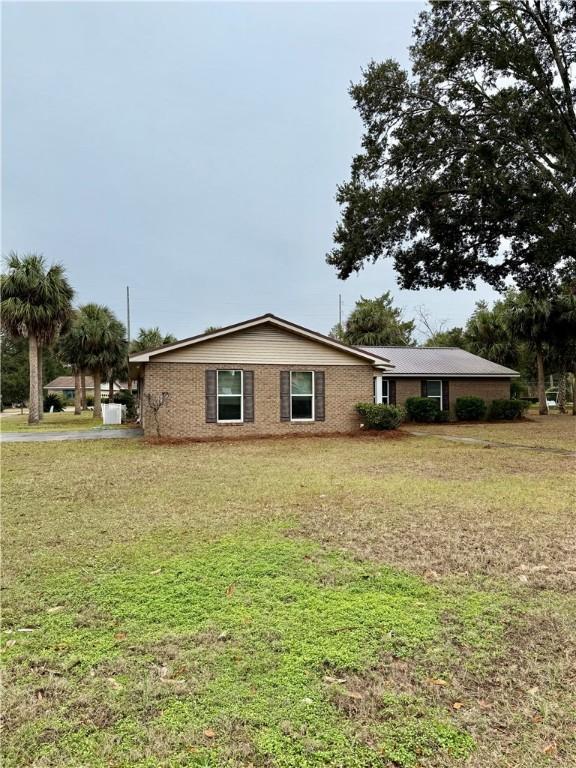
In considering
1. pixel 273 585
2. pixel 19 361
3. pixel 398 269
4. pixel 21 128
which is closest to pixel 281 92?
pixel 398 269

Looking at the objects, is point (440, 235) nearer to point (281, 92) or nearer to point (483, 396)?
point (281, 92)

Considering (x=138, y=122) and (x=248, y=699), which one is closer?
(x=248, y=699)

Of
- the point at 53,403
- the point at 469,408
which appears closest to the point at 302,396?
the point at 469,408

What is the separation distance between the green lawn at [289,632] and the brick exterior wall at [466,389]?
656 inches

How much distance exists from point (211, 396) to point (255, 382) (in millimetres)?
1568

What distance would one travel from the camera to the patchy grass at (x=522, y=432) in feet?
49.0

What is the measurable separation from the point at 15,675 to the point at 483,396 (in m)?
24.6

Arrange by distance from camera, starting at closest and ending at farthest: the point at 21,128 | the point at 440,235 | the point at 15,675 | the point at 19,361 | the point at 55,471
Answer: the point at 15,675 < the point at 55,471 < the point at 21,128 < the point at 440,235 < the point at 19,361


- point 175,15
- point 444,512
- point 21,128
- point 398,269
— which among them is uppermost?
point 175,15

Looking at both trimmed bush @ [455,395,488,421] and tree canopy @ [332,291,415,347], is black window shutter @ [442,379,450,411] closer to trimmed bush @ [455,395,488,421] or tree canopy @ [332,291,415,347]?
trimmed bush @ [455,395,488,421]

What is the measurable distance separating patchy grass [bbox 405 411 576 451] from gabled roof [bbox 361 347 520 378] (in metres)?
2.69

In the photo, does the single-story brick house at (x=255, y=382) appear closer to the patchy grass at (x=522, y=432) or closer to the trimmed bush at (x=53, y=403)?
the patchy grass at (x=522, y=432)

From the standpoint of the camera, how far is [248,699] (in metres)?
2.45

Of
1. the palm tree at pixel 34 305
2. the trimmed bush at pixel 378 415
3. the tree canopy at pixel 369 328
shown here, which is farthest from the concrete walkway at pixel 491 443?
the tree canopy at pixel 369 328
